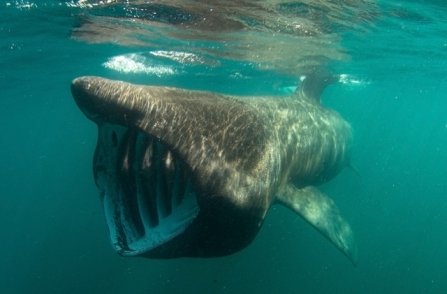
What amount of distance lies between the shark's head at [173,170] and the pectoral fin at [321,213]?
71.6 inches

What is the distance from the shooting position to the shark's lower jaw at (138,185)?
4113 millimetres

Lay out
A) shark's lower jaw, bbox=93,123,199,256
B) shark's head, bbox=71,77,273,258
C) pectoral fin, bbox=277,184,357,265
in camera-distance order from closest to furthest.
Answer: shark's head, bbox=71,77,273,258
shark's lower jaw, bbox=93,123,199,256
pectoral fin, bbox=277,184,357,265

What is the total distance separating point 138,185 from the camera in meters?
4.36

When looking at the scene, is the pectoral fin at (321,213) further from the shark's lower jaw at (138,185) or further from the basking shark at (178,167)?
the shark's lower jaw at (138,185)

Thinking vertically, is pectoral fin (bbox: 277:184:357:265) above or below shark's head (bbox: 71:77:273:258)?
below

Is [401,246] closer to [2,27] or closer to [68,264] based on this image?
[68,264]

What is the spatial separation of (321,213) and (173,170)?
3.95 m

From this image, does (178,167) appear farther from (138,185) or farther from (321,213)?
(321,213)

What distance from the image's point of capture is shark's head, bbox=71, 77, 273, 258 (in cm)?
367

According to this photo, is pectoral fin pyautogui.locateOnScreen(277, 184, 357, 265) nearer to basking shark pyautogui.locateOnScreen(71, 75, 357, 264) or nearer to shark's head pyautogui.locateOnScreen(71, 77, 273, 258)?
basking shark pyautogui.locateOnScreen(71, 75, 357, 264)

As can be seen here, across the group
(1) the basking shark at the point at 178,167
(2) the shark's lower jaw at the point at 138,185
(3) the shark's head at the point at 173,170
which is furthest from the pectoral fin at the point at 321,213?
(2) the shark's lower jaw at the point at 138,185

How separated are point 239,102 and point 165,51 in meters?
13.0

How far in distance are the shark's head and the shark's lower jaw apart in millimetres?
12

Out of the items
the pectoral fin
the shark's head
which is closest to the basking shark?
the shark's head
